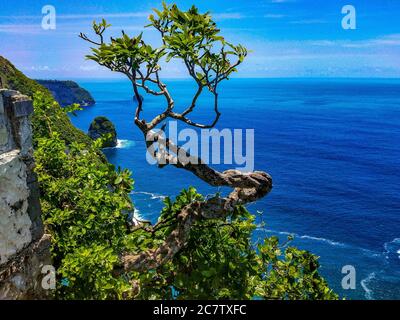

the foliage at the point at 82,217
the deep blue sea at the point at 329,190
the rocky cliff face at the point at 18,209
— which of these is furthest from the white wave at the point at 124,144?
the rocky cliff face at the point at 18,209

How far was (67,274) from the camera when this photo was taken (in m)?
7.97

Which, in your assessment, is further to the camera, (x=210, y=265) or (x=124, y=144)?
(x=124, y=144)

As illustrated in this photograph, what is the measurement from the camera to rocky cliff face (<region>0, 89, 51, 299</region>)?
7.04 metres

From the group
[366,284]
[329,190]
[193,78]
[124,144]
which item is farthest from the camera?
[124,144]

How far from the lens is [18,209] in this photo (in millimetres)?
7473

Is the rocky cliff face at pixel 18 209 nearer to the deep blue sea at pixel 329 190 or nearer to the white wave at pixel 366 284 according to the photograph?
the deep blue sea at pixel 329 190

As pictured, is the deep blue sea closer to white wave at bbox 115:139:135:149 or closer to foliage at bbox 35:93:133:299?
white wave at bbox 115:139:135:149

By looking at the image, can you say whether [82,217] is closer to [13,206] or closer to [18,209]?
[18,209]

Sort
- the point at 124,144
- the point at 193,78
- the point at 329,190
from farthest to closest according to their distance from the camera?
1. the point at 124,144
2. the point at 329,190
3. the point at 193,78

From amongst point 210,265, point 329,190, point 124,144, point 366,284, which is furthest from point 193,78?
point 124,144

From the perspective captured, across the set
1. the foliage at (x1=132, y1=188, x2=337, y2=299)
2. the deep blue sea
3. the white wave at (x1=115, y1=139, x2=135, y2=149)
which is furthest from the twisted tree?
the white wave at (x1=115, y1=139, x2=135, y2=149)

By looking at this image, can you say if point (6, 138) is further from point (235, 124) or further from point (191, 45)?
point (235, 124)

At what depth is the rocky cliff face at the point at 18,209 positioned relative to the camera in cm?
704
